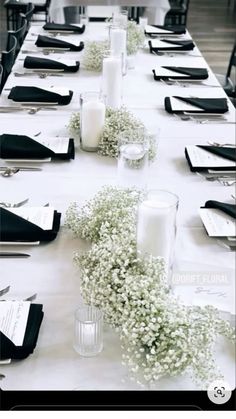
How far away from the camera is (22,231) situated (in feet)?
5.00

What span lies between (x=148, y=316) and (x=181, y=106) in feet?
5.19

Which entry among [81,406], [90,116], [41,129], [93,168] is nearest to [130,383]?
[81,406]

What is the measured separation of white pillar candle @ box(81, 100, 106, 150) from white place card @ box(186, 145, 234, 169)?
0.96ft

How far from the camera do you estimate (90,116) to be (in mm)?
2082

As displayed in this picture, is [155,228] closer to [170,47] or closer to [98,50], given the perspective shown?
[98,50]

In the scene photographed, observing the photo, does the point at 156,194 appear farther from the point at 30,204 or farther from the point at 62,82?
the point at 62,82

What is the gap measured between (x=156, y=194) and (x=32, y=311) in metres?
0.32

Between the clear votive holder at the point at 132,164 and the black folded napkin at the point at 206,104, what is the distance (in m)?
0.75

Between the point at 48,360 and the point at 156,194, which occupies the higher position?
the point at 156,194

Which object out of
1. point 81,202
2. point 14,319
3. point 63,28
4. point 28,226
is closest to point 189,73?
point 63,28

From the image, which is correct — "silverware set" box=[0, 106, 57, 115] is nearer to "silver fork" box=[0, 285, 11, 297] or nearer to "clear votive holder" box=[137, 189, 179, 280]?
"silver fork" box=[0, 285, 11, 297]

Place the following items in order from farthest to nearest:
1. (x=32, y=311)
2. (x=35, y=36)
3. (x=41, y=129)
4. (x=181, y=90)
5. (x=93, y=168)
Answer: (x=35, y=36), (x=181, y=90), (x=41, y=129), (x=93, y=168), (x=32, y=311)

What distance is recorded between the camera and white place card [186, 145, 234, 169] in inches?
76.8

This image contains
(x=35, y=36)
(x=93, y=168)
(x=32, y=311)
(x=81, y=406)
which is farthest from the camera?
(x=35, y=36)
